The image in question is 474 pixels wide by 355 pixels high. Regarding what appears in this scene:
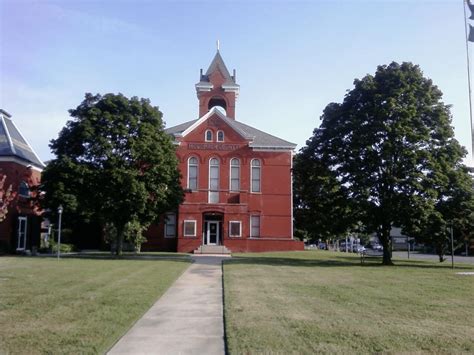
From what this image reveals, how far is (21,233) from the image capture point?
120 feet

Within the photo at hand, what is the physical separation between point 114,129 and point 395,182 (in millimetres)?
18170

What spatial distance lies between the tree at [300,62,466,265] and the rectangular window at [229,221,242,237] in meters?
14.6

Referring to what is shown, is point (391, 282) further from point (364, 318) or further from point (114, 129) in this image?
point (114, 129)

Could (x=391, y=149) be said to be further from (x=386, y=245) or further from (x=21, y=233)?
(x=21, y=233)

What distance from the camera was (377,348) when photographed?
7895 millimetres

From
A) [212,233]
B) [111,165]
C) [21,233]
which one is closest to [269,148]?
[212,233]

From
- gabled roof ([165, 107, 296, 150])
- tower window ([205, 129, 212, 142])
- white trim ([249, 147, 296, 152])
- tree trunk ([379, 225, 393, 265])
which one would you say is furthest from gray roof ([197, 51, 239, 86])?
tree trunk ([379, 225, 393, 265])

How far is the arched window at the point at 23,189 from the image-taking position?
36750 mm

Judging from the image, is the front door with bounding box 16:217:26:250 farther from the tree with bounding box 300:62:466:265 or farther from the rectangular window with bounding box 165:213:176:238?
the tree with bounding box 300:62:466:265

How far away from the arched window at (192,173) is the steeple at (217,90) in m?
7.45

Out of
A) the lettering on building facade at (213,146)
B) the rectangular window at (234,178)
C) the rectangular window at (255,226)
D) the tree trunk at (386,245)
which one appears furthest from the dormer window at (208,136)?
the tree trunk at (386,245)

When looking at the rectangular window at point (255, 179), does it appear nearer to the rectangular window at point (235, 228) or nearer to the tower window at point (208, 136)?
the rectangular window at point (235, 228)

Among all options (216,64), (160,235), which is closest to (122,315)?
(160,235)

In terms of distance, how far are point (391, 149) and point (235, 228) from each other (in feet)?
64.0
